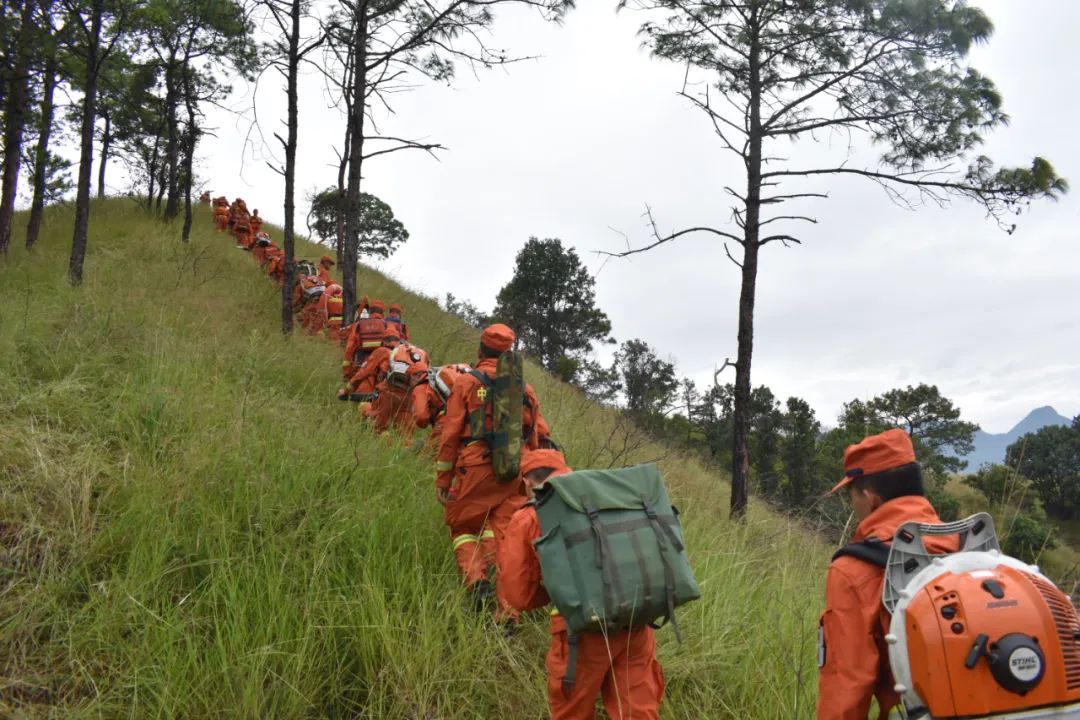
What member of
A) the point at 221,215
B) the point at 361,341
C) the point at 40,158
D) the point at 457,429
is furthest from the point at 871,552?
the point at 221,215

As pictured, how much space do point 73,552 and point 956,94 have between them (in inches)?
369

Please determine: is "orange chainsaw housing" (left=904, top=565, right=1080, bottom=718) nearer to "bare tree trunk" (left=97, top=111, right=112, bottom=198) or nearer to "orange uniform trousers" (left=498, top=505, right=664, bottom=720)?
"orange uniform trousers" (left=498, top=505, right=664, bottom=720)

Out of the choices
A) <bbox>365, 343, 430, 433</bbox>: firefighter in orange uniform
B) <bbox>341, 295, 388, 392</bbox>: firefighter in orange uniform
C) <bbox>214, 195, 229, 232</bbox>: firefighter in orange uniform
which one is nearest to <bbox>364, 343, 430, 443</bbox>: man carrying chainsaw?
<bbox>365, 343, 430, 433</bbox>: firefighter in orange uniform

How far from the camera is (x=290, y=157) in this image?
1009 cm

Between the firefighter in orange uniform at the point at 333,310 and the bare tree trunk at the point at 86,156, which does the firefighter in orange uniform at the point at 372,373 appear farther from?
the bare tree trunk at the point at 86,156

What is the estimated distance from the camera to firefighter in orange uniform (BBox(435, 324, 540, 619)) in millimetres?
3674

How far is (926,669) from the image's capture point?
154cm

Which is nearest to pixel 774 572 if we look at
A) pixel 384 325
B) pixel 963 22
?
pixel 384 325

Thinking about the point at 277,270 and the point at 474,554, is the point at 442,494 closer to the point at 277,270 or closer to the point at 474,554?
the point at 474,554

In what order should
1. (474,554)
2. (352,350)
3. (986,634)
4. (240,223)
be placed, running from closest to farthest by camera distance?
(986,634)
(474,554)
(352,350)
(240,223)

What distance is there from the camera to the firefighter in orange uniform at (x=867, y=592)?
6.10 feet

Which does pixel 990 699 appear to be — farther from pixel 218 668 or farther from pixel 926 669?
pixel 218 668

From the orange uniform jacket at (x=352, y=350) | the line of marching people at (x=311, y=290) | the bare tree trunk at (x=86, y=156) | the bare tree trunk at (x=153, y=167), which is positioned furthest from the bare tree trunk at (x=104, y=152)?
the orange uniform jacket at (x=352, y=350)

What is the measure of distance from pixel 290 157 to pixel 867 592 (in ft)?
34.7
